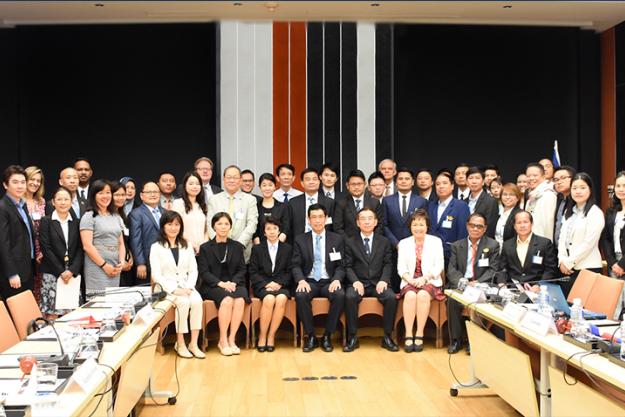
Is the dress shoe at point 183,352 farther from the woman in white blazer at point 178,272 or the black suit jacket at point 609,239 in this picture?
the black suit jacket at point 609,239

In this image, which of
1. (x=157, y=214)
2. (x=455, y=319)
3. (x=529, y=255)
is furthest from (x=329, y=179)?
(x=529, y=255)

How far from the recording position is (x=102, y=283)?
534 centimetres

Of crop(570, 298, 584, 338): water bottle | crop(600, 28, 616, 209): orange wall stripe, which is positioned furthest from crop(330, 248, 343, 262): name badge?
crop(600, 28, 616, 209): orange wall stripe

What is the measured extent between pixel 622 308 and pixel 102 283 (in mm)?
3865

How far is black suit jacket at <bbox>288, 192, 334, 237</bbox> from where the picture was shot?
620 cm

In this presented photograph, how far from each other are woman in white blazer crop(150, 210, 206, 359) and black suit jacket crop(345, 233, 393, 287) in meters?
1.36

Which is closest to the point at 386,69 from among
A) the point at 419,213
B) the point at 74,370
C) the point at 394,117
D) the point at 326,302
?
the point at 394,117

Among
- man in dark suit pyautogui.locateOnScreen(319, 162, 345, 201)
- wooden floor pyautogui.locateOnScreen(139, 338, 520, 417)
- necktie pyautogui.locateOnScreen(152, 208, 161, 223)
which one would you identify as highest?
man in dark suit pyautogui.locateOnScreen(319, 162, 345, 201)

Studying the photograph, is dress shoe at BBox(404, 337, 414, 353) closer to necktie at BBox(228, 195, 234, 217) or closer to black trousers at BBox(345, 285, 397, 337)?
black trousers at BBox(345, 285, 397, 337)

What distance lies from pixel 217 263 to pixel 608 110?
566 cm

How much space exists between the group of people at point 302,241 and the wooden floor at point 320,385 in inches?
8.5

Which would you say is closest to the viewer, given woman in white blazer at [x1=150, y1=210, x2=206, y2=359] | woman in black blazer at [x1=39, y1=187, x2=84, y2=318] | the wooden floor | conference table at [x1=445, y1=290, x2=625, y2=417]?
conference table at [x1=445, y1=290, x2=625, y2=417]

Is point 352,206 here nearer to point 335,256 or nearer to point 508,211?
point 335,256

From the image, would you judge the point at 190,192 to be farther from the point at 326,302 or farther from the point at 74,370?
the point at 74,370
